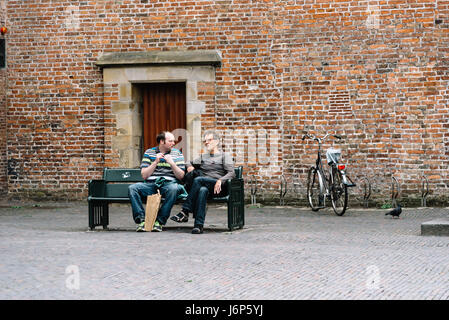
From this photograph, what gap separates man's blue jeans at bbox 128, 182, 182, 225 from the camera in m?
11.1

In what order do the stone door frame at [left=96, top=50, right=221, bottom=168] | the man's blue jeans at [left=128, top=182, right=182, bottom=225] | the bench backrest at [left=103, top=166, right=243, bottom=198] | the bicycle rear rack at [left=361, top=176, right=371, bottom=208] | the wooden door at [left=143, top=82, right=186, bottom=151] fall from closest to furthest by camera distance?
the man's blue jeans at [left=128, top=182, right=182, bottom=225], the bench backrest at [left=103, top=166, right=243, bottom=198], the bicycle rear rack at [left=361, top=176, right=371, bottom=208], the stone door frame at [left=96, top=50, right=221, bottom=168], the wooden door at [left=143, top=82, right=186, bottom=151]

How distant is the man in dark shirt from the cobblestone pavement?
32 cm

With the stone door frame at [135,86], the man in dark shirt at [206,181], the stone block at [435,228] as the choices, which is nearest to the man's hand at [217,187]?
the man in dark shirt at [206,181]

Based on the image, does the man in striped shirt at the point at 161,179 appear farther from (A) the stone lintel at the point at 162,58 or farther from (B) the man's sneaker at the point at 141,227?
(A) the stone lintel at the point at 162,58

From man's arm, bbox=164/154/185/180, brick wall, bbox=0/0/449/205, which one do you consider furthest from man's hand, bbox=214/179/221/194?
brick wall, bbox=0/0/449/205

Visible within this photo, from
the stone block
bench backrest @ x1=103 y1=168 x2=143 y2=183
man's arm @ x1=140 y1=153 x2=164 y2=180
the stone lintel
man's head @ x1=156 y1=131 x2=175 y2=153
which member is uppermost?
the stone lintel

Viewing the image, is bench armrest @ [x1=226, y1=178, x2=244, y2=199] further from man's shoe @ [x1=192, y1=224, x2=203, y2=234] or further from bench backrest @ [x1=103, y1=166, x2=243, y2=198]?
man's shoe @ [x1=192, y1=224, x2=203, y2=234]

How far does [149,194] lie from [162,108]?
5.12m

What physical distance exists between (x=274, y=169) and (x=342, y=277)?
8538mm

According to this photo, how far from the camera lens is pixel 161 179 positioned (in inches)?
451

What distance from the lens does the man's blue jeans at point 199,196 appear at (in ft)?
35.8

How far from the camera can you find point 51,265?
25.1 ft

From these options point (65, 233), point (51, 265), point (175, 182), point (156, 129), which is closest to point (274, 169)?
point (156, 129)

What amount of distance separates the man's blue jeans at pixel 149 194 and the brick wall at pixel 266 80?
4.41 m
